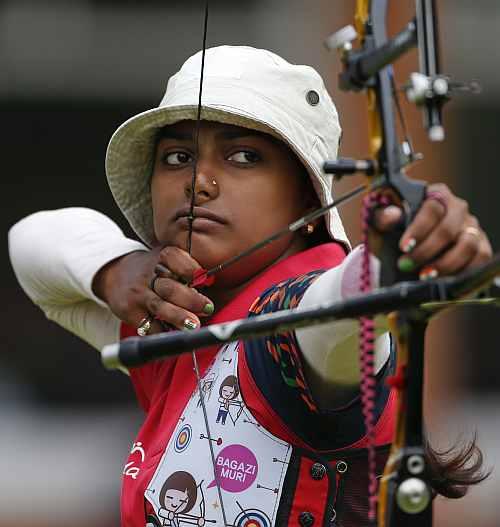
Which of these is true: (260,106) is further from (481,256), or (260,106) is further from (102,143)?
(102,143)

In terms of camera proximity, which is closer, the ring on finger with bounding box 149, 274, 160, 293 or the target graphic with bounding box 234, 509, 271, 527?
the target graphic with bounding box 234, 509, 271, 527

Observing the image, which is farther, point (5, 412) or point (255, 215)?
point (5, 412)

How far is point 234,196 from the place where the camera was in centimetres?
146

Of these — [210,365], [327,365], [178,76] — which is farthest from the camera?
[178,76]

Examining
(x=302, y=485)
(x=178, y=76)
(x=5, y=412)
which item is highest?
(x=5, y=412)

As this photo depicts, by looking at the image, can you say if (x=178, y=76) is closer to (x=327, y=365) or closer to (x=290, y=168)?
(x=290, y=168)

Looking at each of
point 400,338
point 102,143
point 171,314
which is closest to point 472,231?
point 400,338

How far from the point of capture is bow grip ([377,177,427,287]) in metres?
1.00

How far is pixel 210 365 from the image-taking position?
1451 mm

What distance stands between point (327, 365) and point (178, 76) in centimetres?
56

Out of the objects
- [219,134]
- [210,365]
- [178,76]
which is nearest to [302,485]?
[210,365]

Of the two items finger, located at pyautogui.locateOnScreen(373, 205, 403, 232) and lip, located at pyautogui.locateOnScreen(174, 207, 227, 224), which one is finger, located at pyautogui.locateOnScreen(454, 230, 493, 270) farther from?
lip, located at pyautogui.locateOnScreen(174, 207, 227, 224)

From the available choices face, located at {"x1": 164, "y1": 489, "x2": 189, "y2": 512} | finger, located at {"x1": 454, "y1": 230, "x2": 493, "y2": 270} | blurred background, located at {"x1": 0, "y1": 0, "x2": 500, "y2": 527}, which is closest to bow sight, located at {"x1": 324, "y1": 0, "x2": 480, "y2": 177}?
finger, located at {"x1": 454, "y1": 230, "x2": 493, "y2": 270}

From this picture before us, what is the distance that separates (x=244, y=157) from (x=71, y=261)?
40 centimetres
